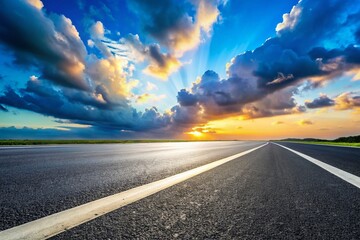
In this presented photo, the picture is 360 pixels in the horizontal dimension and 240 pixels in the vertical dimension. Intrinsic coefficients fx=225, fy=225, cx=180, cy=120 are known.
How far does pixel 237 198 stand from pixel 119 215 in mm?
1425

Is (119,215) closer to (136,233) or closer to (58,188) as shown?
(136,233)

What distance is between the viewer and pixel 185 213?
204 cm

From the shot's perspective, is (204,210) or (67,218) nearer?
(67,218)

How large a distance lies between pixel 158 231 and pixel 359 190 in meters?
3.15

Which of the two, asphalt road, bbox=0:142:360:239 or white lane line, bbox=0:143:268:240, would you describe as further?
asphalt road, bbox=0:142:360:239

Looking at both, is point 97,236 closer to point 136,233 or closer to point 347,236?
point 136,233

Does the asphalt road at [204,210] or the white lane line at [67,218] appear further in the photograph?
the asphalt road at [204,210]

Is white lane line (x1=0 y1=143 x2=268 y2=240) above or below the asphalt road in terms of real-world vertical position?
above

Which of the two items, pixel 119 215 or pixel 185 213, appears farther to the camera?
pixel 185 213

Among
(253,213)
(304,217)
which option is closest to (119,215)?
(253,213)

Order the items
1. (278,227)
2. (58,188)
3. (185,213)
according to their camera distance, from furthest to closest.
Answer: (58,188)
(185,213)
(278,227)

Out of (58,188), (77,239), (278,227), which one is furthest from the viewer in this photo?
(58,188)

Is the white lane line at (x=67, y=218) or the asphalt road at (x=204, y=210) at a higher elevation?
the white lane line at (x=67, y=218)

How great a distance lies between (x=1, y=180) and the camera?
3.58 metres
